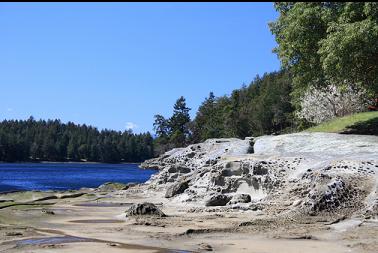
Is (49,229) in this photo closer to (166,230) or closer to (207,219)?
(166,230)

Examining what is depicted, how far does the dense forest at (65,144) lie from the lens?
159 m

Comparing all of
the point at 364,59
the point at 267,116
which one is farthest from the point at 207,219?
the point at 267,116

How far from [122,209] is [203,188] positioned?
375 cm

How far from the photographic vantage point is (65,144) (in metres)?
173

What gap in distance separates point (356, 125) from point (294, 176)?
12957 mm

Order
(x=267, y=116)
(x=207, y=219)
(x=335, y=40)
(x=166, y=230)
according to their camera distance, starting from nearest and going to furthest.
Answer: (x=166, y=230), (x=207, y=219), (x=335, y=40), (x=267, y=116)

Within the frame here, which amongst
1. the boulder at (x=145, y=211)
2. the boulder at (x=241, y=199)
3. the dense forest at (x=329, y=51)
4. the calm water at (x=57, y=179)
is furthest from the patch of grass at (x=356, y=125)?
the calm water at (x=57, y=179)

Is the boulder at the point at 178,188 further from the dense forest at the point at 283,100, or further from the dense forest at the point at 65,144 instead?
the dense forest at the point at 65,144

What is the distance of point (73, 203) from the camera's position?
2734 cm

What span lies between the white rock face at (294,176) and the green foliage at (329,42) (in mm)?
3613

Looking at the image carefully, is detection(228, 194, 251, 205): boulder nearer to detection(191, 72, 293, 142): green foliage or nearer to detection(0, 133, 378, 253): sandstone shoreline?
detection(0, 133, 378, 253): sandstone shoreline

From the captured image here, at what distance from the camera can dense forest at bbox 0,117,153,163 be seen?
522 feet

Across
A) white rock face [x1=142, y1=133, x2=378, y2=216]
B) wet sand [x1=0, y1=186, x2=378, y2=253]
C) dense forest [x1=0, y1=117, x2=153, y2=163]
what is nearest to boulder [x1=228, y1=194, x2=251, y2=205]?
white rock face [x1=142, y1=133, x2=378, y2=216]

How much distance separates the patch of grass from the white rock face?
14.3ft
